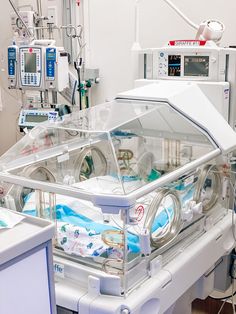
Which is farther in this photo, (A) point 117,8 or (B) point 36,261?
(A) point 117,8

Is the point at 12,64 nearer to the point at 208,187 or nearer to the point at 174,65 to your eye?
the point at 174,65

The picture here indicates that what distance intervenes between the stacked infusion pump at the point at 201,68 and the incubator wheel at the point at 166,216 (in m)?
0.90

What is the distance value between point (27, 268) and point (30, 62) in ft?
9.29

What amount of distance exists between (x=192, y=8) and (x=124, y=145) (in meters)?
1.65

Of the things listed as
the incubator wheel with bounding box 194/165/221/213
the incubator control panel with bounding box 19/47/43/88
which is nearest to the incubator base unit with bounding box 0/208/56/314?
the incubator wheel with bounding box 194/165/221/213

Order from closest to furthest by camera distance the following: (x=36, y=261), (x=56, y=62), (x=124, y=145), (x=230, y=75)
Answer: (x=36, y=261)
(x=124, y=145)
(x=230, y=75)
(x=56, y=62)

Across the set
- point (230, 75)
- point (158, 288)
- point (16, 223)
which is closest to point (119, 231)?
point (158, 288)

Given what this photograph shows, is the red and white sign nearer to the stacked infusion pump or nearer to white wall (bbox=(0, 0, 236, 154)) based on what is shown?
the stacked infusion pump

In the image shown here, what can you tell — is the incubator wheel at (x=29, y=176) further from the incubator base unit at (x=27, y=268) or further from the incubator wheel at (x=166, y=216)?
the incubator base unit at (x=27, y=268)

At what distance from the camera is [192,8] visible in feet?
10.8

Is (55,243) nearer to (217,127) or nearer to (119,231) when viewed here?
(119,231)

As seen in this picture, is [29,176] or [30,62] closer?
[29,176]

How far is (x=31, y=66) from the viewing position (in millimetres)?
3688

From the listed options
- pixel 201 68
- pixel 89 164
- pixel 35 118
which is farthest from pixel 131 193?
pixel 35 118
